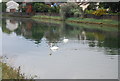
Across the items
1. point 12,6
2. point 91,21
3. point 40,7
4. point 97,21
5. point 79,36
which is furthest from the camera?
point 12,6

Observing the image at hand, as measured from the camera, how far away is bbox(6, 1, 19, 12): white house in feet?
294

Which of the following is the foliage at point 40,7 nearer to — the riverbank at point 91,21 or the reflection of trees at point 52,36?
the riverbank at point 91,21

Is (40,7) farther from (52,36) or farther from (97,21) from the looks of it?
(52,36)

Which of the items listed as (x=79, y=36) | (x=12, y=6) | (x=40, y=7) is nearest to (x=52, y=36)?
(x=79, y=36)

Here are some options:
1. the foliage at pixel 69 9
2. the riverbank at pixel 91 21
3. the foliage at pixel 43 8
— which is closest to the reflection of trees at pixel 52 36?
the riverbank at pixel 91 21

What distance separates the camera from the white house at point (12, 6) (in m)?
89.6

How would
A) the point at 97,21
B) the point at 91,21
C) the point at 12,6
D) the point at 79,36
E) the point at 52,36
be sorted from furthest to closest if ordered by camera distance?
the point at 12,6 → the point at 91,21 → the point at 97,21 → the point at 52,36 → the point at 79,36

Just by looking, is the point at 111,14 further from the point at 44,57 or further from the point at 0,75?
the point at 0,75

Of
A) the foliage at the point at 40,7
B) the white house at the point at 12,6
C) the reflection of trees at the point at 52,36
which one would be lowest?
the white house at the point at 12,6

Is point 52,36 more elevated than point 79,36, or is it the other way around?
point 79,36

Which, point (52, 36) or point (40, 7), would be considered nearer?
point (52, 36)

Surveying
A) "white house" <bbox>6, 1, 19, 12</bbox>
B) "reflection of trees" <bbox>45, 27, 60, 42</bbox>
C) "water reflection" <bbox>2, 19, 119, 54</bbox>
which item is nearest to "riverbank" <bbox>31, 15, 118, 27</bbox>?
"water reflection" <bbox>2, 19, 119, 54</bbox>

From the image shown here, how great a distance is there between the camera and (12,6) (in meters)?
91.2

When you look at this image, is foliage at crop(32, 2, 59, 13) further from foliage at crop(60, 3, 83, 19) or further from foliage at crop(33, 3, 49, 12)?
foliage at crop(60, 3, 83, 19)
